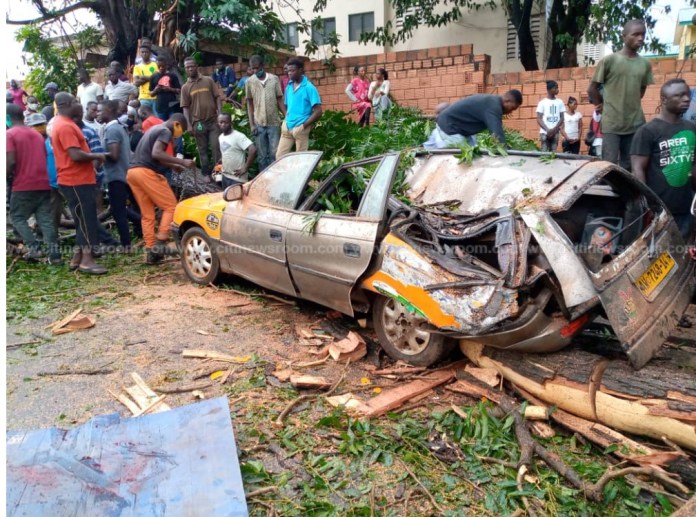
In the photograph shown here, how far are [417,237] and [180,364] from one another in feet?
7.12

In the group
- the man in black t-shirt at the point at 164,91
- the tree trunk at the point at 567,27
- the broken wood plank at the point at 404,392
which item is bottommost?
the broken wood plank at the point at 404,392

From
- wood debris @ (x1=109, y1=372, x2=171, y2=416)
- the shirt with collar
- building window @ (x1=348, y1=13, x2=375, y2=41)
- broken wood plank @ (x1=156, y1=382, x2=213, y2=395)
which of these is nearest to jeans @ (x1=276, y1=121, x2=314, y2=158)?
the shirt with collar

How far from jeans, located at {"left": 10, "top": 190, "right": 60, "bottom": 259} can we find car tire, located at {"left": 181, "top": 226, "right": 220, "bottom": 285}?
239 centimetres

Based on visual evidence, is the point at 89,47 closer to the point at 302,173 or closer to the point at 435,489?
the point at 302,173

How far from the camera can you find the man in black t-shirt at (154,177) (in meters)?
6.96

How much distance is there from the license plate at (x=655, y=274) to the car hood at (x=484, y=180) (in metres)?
0.78

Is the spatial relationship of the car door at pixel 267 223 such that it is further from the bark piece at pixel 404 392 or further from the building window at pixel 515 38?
the building window at pixel 515 38

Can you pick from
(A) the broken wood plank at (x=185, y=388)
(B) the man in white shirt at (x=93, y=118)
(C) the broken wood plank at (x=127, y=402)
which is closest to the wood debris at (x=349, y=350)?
(A) the broken wood plank at (x=185, y=388)

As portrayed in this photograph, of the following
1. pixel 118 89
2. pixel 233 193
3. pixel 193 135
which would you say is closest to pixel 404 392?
pixel 233 193

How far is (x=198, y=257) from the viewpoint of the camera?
20.6 feet

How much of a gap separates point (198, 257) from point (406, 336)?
2965mm

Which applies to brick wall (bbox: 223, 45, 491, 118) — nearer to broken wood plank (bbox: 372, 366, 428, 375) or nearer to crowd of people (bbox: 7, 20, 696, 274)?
crowd of people (bbox: 7, 20, 696, 274)

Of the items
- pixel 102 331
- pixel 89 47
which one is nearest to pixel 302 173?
pixel 102 331

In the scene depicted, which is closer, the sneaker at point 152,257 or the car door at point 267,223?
the car door at point 267,223
